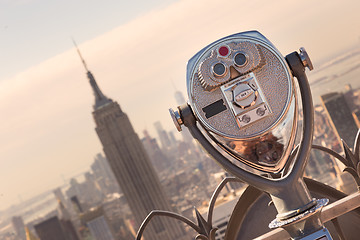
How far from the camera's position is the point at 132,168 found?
4716 cm

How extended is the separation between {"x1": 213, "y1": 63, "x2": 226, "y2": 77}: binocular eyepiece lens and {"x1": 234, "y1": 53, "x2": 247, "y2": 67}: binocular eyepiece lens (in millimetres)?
27

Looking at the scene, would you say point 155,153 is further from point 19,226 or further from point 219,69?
point 219,69

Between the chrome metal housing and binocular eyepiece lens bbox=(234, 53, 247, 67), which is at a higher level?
binocular eyepiece lens bbox=(234, 53, 247, 67)

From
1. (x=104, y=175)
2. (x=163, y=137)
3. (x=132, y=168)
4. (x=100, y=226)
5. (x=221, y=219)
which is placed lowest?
(x=100, y=226)

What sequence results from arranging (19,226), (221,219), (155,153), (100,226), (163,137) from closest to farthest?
(221,219), (19,226), (100,226), (155,153), (163,137)

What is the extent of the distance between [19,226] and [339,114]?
2605cm

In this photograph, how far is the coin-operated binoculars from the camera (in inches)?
37.6

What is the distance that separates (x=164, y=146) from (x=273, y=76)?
1859 inches

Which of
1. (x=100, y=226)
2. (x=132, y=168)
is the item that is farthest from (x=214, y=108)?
(x=132, y=168)

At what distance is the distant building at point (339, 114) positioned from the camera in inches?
1114

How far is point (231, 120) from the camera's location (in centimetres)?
97

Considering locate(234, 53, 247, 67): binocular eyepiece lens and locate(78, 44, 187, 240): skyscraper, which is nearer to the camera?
locate(234, 53, 247, 67): binocular eyepiece lens

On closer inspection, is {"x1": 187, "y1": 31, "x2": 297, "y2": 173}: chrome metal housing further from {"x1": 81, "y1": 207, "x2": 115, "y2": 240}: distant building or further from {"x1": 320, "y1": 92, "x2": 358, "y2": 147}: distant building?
{"x1": 81, "y1": 207, "x2": 115, "y2": 240}: distant building

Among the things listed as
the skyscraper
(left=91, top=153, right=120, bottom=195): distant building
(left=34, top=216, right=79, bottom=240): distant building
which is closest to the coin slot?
(left=34, top=216, right=79, bottom=240): distant building
